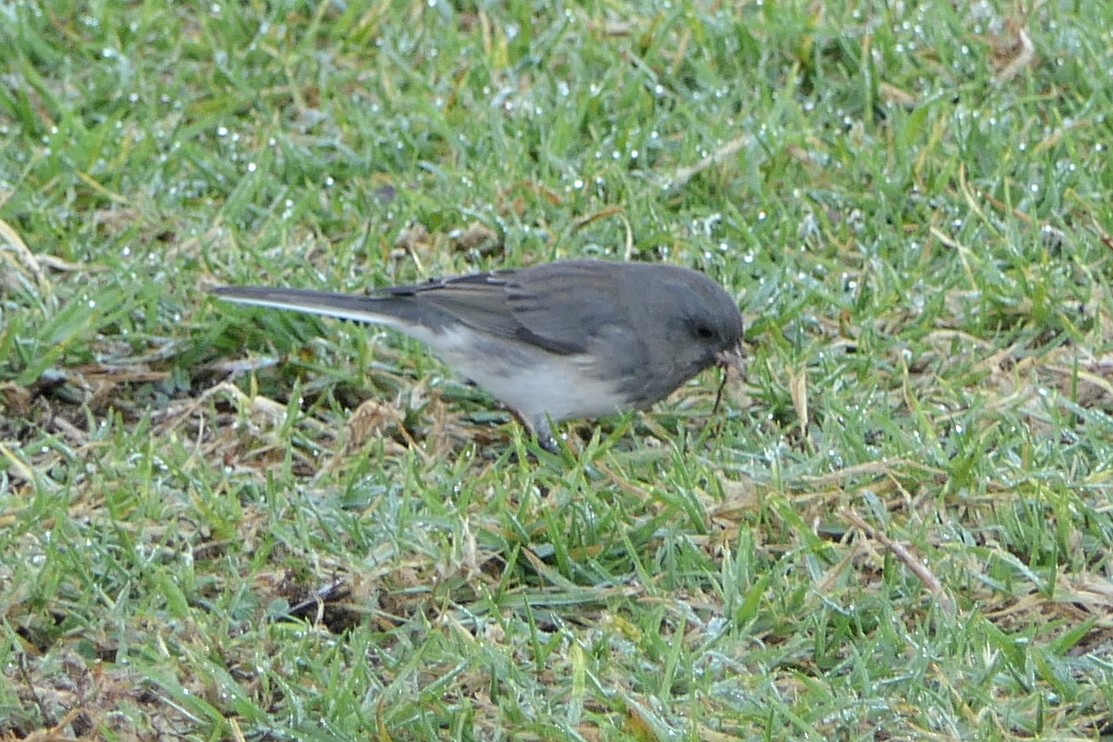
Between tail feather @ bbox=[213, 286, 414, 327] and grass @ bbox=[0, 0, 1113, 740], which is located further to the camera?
tail feather @ bbox=[213, 286, 414, 327]

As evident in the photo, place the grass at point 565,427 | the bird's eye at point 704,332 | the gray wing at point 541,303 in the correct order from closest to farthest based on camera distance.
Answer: the grass at point 565,427 < the bird's eye at point 704,332 < the gray wing at point 541,303

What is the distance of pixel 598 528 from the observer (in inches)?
158

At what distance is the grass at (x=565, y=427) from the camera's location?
3.53 m

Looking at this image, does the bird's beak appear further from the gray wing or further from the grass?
the gray wing

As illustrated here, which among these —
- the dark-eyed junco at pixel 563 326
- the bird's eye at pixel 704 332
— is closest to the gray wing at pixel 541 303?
the dark-eyed junco at pixel 563 326

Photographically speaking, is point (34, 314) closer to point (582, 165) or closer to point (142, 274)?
point (142, 274)

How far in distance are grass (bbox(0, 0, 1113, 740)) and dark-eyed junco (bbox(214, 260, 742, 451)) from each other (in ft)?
0.43

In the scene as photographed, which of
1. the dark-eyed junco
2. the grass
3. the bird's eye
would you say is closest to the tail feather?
the dark-eyed junco

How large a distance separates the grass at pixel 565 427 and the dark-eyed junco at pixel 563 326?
0.43 feet

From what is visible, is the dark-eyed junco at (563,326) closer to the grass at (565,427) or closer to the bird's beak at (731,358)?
the bird's beak at (731,358)

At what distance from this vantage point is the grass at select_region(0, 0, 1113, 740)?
3.53 metres

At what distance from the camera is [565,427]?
4836 mm

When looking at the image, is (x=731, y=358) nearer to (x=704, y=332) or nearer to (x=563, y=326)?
(x=704, y=332)

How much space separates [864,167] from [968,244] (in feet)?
1.63
